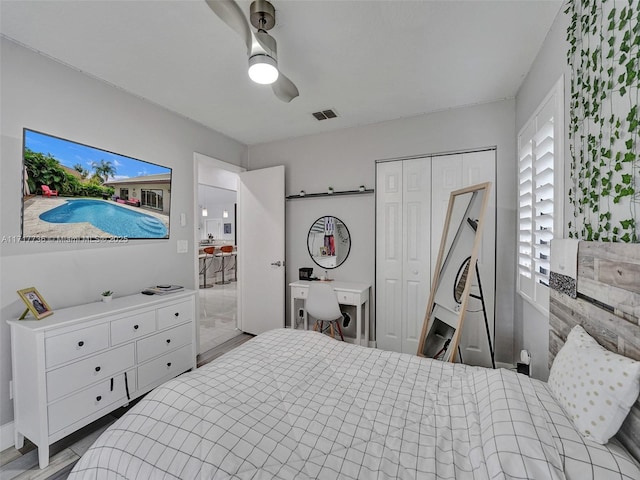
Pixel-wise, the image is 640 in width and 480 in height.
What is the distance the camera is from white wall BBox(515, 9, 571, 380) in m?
1.58

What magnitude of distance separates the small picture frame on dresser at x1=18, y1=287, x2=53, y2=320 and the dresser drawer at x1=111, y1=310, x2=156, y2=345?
0.40 m

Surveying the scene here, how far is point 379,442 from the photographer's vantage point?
1047mm

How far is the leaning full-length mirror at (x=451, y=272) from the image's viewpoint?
2375 millimetres

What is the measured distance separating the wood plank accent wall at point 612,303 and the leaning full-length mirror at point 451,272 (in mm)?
1001

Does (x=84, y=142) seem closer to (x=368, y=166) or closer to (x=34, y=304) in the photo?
(x=34, y=304)

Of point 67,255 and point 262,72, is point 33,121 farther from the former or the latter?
point 262,72

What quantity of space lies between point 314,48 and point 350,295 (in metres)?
2.32

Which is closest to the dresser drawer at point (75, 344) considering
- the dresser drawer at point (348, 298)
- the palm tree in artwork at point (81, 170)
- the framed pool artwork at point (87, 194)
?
the framed pool artwork at point (87, 194)

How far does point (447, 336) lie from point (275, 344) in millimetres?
1526

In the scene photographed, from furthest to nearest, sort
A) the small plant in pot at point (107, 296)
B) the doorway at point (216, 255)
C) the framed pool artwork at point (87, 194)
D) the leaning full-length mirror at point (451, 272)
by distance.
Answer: the doorway at point (216, 255) < the leaning full-length mirror at point (451, 272) < the small plant in pot at point (107, 296) < the framed pool artwork at point (87, 194)

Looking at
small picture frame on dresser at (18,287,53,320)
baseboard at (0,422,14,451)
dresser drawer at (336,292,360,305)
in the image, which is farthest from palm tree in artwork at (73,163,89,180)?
dresser drawer at (336,292,360,305)

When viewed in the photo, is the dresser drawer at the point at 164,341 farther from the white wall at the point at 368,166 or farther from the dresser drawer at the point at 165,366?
the white wall at the point at 368,166

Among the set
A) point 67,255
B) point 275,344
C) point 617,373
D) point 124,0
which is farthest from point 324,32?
point 67,255

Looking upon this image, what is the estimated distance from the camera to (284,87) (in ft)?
6.31
